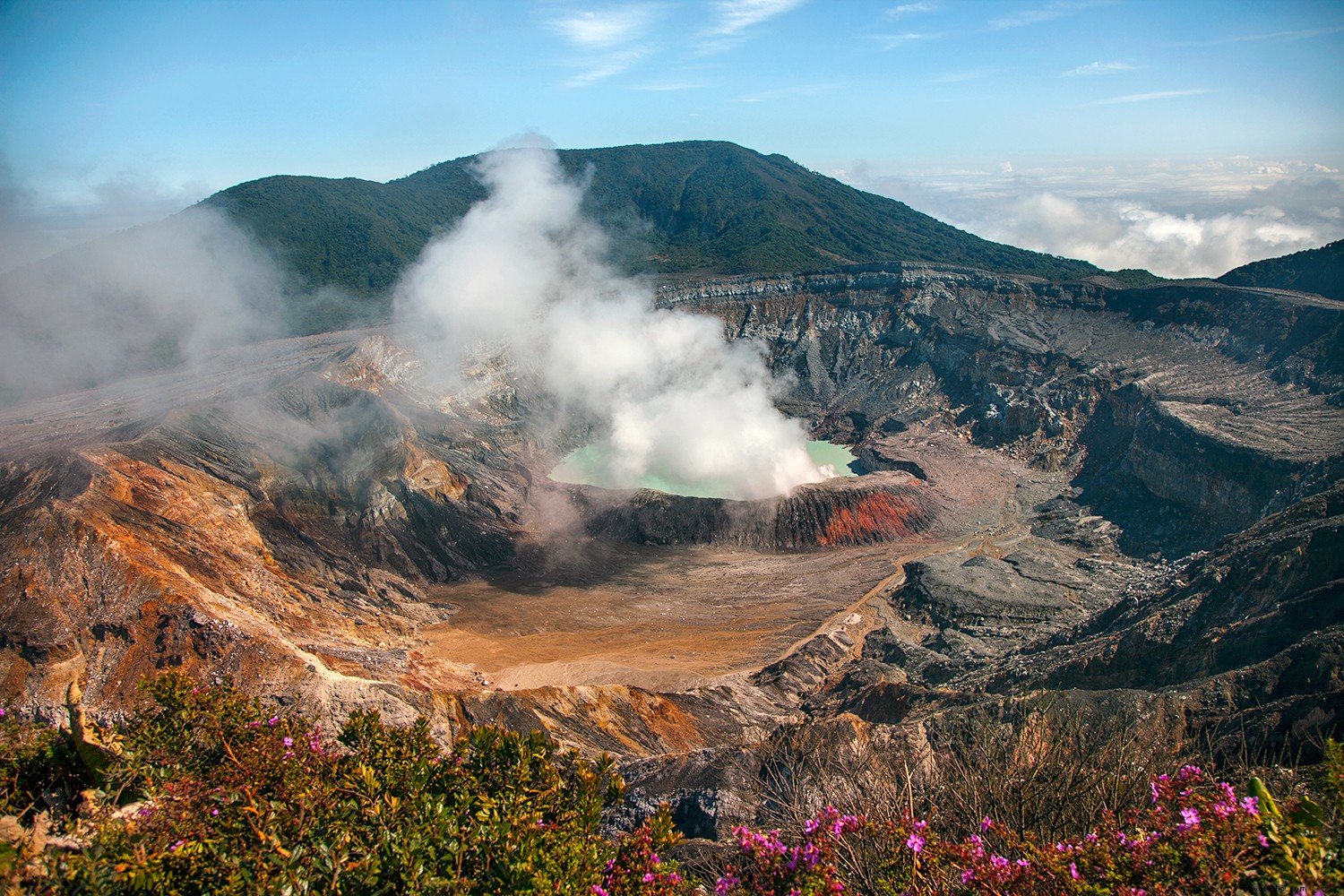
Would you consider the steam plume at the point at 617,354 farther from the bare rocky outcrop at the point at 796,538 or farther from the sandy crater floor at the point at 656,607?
the sandy crater floor at the point at 656,607

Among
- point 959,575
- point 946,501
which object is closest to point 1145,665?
point 959,575

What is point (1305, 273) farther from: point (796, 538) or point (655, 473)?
point (655, 473)

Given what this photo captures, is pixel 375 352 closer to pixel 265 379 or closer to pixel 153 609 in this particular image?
pixel 265 379

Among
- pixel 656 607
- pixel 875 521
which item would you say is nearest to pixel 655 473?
pixel 875 521

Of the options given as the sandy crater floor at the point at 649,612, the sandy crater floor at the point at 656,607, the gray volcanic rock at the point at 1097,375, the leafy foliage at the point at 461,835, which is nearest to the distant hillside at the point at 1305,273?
the gray volcanic rock at the point at 1097,375

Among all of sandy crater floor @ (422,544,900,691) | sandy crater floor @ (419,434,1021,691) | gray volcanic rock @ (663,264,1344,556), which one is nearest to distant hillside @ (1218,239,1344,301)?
gray volcanic rock @ (663,264,1344,556)
